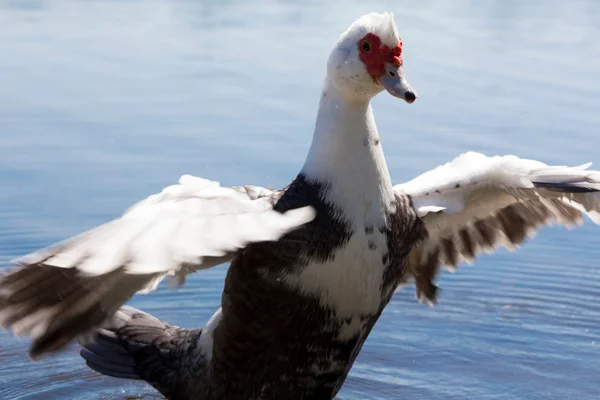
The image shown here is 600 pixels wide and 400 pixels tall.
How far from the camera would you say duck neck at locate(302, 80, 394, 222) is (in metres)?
3.78

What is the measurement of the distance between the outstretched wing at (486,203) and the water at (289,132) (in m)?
0.69

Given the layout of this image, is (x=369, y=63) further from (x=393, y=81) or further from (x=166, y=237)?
(x=166, y=237)

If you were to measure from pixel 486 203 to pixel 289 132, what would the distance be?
10.3 ft

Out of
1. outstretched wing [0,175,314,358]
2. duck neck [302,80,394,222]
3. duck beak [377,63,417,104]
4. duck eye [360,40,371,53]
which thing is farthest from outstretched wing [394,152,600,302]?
outstretched wing [0,175,314,358]

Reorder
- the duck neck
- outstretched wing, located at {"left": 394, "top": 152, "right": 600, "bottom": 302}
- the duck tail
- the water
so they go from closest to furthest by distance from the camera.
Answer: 1. the duck neck
2. outstretched wing, located at {"left": 394, "top": 152, "right": 600, "bottom": 302}
3. the duck tail
4. the water

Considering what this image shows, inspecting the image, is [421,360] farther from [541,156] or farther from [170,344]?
[541,156]

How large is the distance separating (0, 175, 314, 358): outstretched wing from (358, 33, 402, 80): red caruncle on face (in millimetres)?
584

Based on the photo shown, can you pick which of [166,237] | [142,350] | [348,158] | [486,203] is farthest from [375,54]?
[142,350]

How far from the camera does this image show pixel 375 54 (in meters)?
3.82

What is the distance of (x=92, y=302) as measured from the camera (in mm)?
3312

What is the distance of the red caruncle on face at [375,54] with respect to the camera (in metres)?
3.83

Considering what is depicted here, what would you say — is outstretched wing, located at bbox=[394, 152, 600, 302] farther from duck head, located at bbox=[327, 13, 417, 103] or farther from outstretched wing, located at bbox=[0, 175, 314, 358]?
outstretched wing, located at bbox=[0, 175, 314, 358]

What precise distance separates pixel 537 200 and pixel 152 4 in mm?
7765

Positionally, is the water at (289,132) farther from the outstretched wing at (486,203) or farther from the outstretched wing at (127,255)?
the outstretched wing at (127,255)
